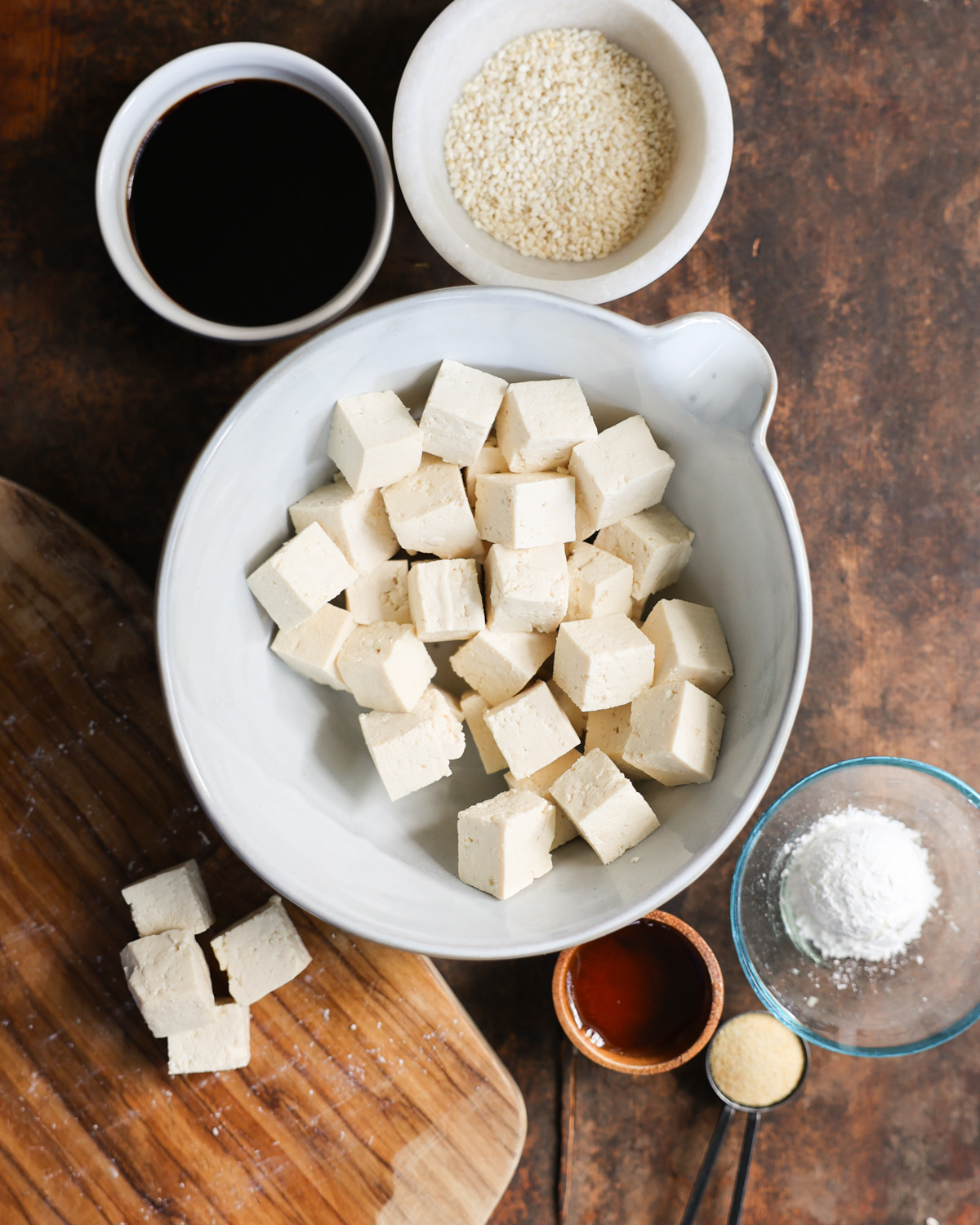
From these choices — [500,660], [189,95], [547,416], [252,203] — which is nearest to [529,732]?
[500,660]

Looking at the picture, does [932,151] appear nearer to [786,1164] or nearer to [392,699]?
[392,699]

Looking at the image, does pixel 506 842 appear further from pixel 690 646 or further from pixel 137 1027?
pixel 137 1027

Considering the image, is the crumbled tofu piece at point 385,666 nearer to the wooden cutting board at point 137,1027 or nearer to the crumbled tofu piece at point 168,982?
the wooden cutting board at point 137,1027

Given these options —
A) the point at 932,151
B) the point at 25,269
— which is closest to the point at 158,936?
the point at 25,269

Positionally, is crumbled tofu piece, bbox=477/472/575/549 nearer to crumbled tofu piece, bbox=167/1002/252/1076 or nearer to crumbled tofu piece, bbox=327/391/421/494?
crumbled tofu piece, bbox=327/391/421/494

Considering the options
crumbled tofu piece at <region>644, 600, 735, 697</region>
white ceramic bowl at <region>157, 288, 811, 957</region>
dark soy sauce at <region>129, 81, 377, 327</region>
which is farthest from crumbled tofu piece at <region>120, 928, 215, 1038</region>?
dark soy sauce at <region>129, 81, 377, 327</region>

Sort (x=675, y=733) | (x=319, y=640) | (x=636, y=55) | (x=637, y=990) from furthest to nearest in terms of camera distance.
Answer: (x=637, y=990)
(x=636, y=55)
(x=319, y=640)
(x=675, y=733)

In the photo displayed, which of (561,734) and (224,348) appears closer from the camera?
(561,734)
